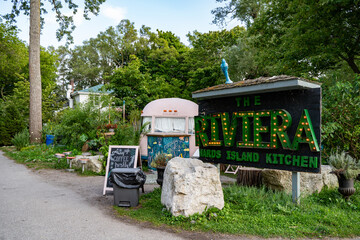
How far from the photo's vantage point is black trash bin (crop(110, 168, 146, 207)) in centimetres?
598

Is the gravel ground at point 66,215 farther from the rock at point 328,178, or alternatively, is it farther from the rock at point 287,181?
the rock at point 328,178

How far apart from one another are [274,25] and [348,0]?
5635mm

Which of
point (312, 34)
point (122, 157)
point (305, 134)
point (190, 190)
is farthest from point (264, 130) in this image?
point (312, 34)

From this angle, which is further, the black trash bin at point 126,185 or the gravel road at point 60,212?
the black trash bin at point 126,185

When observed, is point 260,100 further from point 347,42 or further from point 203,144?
point 347,42

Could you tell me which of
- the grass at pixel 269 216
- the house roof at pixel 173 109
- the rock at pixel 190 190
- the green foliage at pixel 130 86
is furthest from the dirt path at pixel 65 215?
the green foliage at pixel 130 86

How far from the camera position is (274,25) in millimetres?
14812

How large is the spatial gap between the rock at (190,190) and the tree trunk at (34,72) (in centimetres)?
1435

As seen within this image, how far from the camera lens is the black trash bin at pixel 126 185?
5.98 meters

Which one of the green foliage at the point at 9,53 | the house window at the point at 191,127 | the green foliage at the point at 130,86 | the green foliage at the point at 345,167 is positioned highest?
the green foliage at the point at 9,53

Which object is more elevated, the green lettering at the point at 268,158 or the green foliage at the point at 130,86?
the green foliage at the point at 130,86

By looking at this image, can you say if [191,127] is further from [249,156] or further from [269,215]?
[269,215]

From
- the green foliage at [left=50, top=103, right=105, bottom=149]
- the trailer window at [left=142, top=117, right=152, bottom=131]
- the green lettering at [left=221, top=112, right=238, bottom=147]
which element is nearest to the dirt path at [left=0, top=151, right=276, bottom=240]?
the green lettering at [left=221, top=112, right=238, bottom=147]

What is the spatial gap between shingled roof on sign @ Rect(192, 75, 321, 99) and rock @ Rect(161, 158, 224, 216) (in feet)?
6.49
